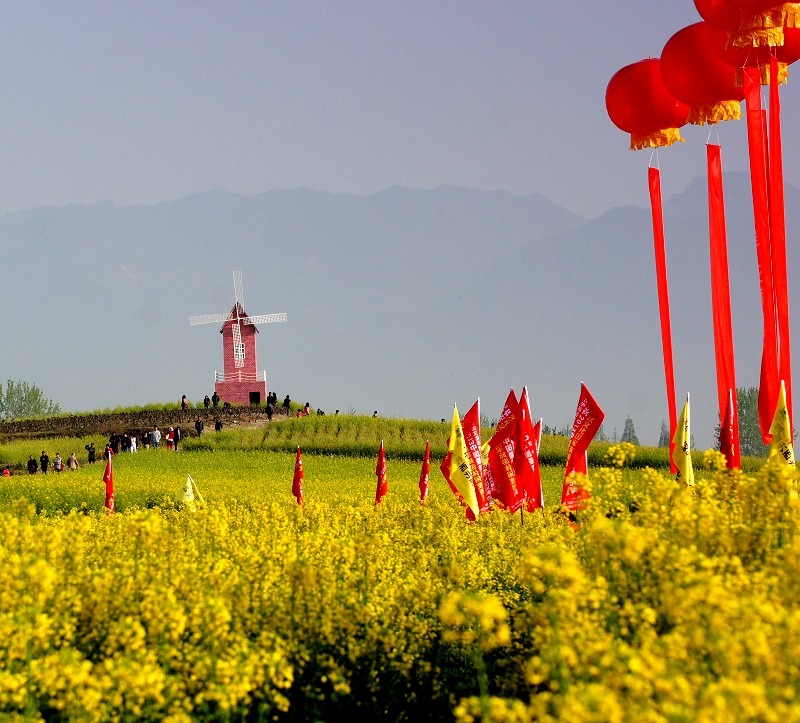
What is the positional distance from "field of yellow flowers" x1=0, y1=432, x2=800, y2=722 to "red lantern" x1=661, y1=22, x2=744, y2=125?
917 centimetres

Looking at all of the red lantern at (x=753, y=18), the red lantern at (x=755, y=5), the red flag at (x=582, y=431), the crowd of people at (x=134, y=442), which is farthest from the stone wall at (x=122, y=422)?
the red lantern at (x=755, y=5)

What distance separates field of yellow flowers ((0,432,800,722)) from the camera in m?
5.07

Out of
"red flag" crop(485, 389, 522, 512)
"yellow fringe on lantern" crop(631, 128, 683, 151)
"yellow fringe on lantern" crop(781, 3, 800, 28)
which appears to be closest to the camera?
"yellow fringe on lantern" crop(781, 3, 800, 28)

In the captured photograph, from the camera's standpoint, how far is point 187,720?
5660 millimetres

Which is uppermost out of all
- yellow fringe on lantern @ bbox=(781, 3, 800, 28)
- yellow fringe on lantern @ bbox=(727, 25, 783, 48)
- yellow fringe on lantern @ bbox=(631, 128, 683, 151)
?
yellow fringe on lantern @ bbox=(781, 3, 800, 28)

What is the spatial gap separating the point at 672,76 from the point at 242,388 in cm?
4486

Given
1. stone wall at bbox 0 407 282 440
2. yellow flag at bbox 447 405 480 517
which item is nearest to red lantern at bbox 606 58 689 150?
yellow flag at bbox 447 405 480 517

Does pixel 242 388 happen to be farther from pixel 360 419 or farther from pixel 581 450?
pixel 581 450

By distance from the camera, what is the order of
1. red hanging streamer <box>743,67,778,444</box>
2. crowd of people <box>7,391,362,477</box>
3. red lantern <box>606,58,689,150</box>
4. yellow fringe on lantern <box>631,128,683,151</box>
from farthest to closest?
crowd of people <box>7,391,362,477</box>
yellow fringe on lantern <box>631,128,683,151</box>
red lantern <box>606,58,689,150</box>
red hanging streamer <box>743,67,778,444</box>

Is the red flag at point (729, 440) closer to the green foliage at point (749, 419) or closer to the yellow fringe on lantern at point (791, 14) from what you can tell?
the yellow fringe on lantern at point (791, 14)

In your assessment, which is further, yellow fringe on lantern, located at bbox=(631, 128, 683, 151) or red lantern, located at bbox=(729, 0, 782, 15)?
yellow fringe on lantern, located at bbox=(631, 128, 683, 151)

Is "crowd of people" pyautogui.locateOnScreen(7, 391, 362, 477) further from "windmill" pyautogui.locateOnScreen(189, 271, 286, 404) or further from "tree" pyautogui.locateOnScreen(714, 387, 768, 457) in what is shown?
"tree" pyautogui.locateOnScreen(714, 387, 768, 457)

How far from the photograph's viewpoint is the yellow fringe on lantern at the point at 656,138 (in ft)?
60.1

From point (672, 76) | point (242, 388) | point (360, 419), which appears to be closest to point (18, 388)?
point (242, 388)
